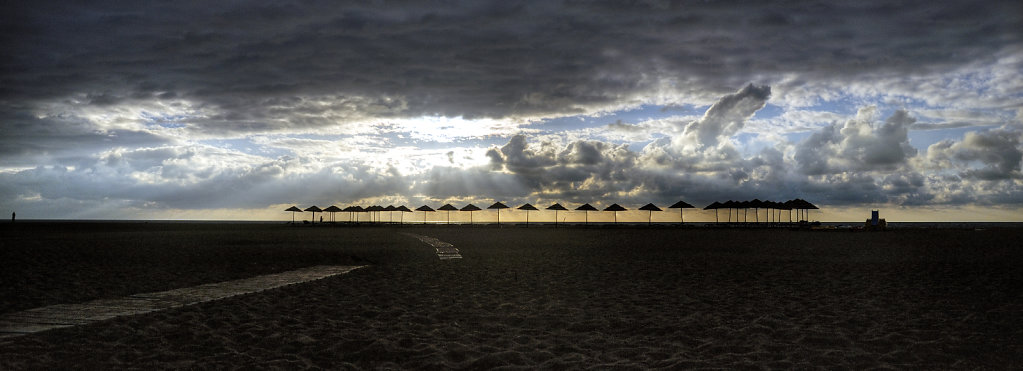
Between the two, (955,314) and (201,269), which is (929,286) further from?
(201,269)

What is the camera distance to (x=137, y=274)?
12.8 m

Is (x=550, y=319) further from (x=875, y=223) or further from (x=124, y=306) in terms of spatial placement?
(x=875, y=223)

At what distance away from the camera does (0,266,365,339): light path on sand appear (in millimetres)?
7016

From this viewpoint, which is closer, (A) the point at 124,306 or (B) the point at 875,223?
(A) the point at 124,306

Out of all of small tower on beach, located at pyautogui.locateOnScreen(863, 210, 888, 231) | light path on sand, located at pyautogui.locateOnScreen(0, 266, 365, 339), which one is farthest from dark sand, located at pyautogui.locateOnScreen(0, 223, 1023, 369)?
small tower on beach, located at pyautogui.locateOnScreen(863, 210, 888, 231)

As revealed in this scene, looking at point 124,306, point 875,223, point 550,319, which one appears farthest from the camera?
point 875,223

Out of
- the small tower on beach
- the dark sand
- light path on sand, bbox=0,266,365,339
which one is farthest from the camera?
the small tower on beach

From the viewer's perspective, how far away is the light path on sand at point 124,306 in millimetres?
7016

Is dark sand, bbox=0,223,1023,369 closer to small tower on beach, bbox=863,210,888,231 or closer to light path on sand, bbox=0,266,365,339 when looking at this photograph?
light path on sand, bbox=0,266,365,339

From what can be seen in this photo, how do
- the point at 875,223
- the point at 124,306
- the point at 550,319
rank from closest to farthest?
the point at 550,319
the point at 124,306
the point at 875,223

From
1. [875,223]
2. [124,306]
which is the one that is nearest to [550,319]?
[124,306]

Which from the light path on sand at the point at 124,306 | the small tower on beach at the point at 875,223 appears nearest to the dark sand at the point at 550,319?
the light path on sand at the point at 124,306

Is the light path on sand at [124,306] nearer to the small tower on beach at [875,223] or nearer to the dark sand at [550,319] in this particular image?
the dark sand at [550,319]

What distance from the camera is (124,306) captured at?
27.4 ft
